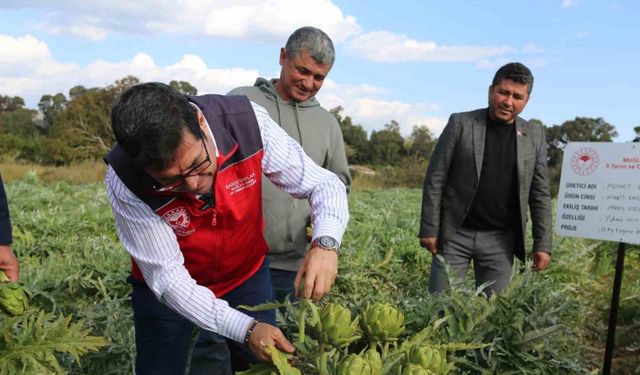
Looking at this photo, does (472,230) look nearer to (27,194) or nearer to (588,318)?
(588,318)

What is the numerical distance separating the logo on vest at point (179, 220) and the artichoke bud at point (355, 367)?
0.86 meters

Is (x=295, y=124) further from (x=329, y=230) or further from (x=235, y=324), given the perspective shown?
(x=235, y=324)

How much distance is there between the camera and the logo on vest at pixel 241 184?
1869 millimetres

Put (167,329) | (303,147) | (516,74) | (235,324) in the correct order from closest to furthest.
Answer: (235,324)
(167,329)
(303,147)
(516,74)

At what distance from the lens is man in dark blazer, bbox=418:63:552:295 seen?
336 centimetres

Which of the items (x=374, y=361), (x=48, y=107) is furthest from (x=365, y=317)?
(x=48, y=107)

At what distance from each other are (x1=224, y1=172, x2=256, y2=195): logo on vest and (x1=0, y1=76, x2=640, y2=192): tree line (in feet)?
61.5

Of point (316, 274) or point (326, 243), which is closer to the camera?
point (316, 274)

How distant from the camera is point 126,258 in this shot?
4.71m

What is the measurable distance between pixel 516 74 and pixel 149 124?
2.29 meters

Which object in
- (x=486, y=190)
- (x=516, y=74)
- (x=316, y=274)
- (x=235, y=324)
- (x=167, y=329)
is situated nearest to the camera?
(x=316, y=274)

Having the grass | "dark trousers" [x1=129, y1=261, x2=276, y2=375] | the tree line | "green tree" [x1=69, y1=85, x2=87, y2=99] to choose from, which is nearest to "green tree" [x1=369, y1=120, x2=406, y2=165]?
the tree line

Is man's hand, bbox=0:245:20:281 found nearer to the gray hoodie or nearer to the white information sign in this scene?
the gray hoodie

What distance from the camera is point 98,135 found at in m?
28.2
